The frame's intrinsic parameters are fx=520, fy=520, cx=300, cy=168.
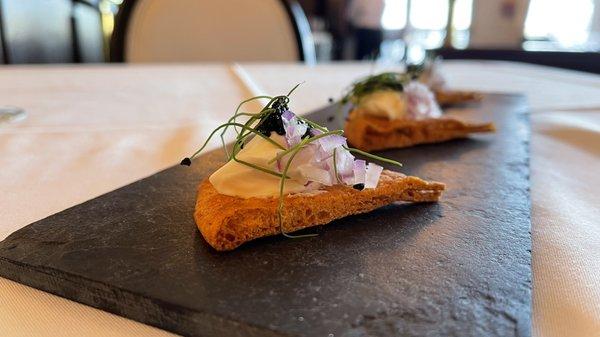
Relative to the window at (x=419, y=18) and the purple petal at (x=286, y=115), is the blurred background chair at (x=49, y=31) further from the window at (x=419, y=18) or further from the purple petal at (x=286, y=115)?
the window at (x=419, y=18)

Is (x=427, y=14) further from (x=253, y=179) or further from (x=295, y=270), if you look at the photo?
(x=295, y=270)

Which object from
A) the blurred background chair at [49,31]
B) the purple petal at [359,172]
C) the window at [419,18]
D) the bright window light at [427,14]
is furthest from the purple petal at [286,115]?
the bright window light at [427,14]

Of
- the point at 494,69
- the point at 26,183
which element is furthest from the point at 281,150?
the point at 494,69

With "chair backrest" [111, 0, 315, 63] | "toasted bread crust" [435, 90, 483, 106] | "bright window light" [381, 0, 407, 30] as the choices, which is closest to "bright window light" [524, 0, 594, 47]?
"bright window light" [381, 0, 407, 30]

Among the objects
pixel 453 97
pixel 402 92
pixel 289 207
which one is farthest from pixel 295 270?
pixel 453 97

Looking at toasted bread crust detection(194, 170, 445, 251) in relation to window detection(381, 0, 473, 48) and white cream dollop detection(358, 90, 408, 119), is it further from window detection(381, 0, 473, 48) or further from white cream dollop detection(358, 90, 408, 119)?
window detection(381, 0, 473, 48)

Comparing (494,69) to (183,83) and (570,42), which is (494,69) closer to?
(183,83)
